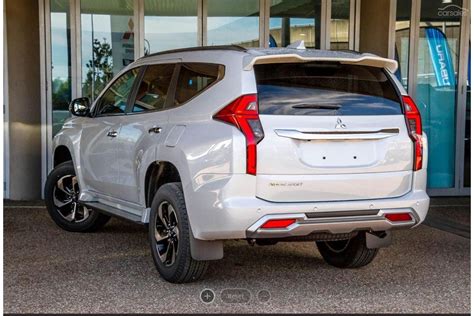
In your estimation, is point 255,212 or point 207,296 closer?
point 255,212

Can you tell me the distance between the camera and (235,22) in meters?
9.11

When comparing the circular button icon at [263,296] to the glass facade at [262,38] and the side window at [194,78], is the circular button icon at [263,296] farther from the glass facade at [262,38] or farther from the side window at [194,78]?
the glass facade at [262,38]

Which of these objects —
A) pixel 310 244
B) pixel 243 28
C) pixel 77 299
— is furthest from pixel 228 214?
pixel 243 28

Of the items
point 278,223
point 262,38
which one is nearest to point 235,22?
point 262,38

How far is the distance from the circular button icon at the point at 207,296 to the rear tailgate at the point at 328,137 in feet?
2.85

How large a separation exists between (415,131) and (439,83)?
4999mm

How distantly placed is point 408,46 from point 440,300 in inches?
209

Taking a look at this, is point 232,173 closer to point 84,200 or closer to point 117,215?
point 117,215

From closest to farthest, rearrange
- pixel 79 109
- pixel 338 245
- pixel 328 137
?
pixel 328 137
pixel 338 245
pixel 79 109

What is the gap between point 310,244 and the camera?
621 centimetres

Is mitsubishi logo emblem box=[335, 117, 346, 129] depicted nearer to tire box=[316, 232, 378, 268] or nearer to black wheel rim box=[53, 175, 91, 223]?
tire box=[316, 232, 378, 268]

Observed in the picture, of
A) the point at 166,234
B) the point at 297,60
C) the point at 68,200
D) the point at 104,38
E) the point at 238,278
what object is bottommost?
the point at 238,278

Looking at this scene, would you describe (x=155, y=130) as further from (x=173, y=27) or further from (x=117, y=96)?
(x=173, y=27)

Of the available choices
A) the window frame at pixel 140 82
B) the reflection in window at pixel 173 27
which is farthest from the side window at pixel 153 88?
the reflection in window at pixel 173 27
